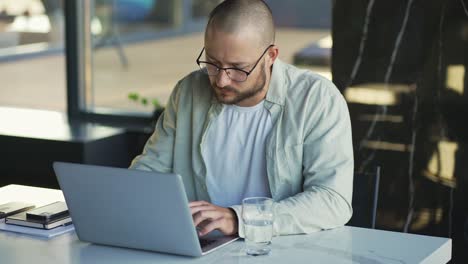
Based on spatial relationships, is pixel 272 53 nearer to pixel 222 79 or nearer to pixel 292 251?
pixel 222 79

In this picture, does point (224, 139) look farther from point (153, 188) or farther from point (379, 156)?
point (379, 156)

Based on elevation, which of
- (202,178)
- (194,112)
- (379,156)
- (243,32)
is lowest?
(379,156)

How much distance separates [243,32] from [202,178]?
1.62 ft

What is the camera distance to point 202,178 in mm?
2988

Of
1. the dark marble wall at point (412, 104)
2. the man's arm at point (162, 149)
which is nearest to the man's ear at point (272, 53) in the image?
the man's arm at point (162, 149)

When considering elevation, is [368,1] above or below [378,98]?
above

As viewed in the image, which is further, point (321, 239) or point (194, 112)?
point (194, 112)

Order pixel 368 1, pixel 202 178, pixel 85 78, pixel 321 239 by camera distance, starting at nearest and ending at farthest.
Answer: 1. pixel 321 239
2. pixel 202 178
3. pixel 368 1
4. pixel 85 78

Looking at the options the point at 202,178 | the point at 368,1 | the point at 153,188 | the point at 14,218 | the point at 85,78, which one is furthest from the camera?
the point at 85,78

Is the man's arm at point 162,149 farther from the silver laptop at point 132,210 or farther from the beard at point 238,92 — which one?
the silver laptop at point 132,210

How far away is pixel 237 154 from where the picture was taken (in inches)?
117

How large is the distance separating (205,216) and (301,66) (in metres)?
2.79

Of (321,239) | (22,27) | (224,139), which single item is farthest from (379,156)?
(22,27)

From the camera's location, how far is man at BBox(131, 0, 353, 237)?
2.70 metres
